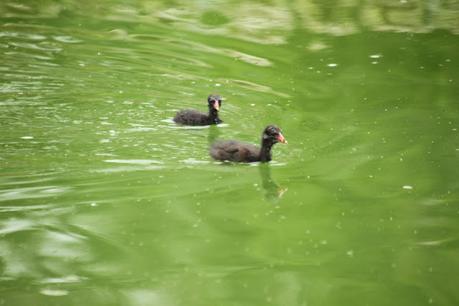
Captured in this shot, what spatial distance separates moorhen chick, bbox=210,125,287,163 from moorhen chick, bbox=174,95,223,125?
117 cm

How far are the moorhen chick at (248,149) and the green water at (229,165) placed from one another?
0.12 m

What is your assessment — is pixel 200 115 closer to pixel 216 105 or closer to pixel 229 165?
pixel 216 105

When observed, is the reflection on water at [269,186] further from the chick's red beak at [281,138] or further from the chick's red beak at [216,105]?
the chick's red beak at [216,105]

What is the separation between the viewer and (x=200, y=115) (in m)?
10.8

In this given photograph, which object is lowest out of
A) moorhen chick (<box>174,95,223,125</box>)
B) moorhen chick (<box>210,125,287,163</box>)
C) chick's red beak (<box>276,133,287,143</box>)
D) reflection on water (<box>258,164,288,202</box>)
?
reflection on water (<box>258,164,288,202</box>)

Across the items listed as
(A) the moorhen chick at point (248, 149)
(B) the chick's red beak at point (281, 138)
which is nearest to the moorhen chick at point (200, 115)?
(A) the moorhen chick at point (248, 149)

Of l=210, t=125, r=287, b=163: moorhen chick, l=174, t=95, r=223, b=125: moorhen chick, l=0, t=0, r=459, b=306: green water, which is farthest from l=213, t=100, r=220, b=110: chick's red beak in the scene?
l=210, t=125, r=287, b=163: moorhen chick

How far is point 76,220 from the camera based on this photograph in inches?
303

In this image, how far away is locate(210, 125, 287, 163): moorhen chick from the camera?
933 centimetres

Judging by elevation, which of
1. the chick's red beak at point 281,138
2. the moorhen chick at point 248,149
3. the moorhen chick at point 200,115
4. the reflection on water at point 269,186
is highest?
the moorhen chick at point 200,115

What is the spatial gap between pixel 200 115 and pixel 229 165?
155 centimetres

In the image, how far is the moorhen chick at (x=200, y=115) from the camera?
34.8ft

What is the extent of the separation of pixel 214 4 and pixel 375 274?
11627mm

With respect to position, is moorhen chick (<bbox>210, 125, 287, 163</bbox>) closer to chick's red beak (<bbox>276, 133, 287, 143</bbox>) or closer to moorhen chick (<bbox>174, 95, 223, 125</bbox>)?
chick's red beak (<bbox>276, 133, 287, 143</bbox>)
